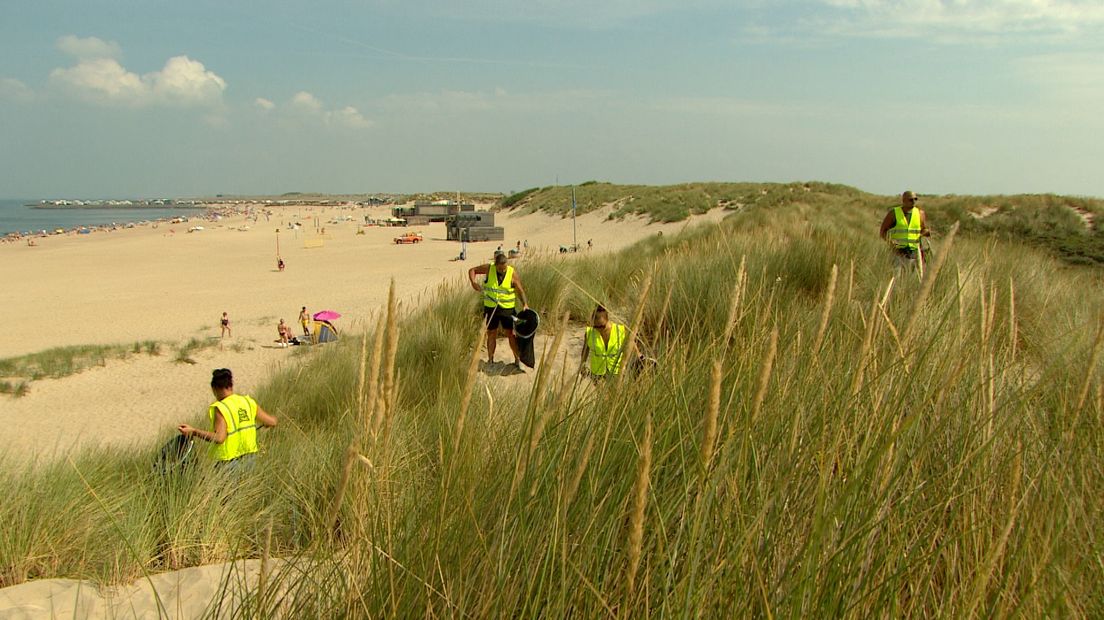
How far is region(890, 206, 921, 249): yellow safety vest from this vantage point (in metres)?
7.07

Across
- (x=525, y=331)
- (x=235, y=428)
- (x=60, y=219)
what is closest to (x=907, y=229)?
(x=525, y=331)

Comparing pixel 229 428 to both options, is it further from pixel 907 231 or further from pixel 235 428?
pixel 907 231

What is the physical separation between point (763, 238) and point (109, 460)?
300 inches

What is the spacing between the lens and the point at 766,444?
152 cm

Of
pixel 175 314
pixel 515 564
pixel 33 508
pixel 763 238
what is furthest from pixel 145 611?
pixel 175 314

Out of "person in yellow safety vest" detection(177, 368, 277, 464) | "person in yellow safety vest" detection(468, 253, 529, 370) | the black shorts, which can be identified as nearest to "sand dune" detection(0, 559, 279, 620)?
"person in yellow safety vest" detection(177, 368, 277, 464)

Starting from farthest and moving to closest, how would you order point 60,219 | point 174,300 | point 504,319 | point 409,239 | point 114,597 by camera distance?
point 60,219, point 409,239, point 174,300, point 504,319, point 114,597

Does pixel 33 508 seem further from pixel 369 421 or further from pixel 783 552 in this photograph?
pixel 783 552

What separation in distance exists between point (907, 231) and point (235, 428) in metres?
6.58

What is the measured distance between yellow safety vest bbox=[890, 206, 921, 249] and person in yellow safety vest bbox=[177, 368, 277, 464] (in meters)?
6.32

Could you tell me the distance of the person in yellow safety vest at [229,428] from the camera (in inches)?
157

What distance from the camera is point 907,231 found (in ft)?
23.2

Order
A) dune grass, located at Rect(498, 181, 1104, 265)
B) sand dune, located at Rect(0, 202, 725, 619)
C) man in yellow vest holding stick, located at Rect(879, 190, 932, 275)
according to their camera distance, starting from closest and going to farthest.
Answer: sand dune, located at Rect(0, 202, 725, 619), man in yellow vest holding stick, located at Rect(879, 190, 932, 275), dune grass, located at Rect(498, 181, 1104, 265)

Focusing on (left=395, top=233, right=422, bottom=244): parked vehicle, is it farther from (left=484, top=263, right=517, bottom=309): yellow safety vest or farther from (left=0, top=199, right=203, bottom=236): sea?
(left=0, top=199, right=203, bottom=236): sea
